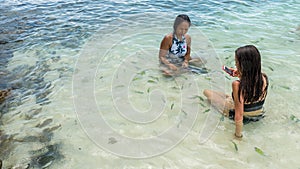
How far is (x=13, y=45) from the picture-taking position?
25.6 ft

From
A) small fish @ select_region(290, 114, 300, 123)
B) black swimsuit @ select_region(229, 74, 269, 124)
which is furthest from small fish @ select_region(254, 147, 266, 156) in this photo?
small fish @ select_region(290, 114, 300, 123)

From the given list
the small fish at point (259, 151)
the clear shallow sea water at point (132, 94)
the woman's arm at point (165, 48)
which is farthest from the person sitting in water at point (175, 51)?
the small fish at point (259, 151)

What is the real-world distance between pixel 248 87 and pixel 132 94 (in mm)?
2423

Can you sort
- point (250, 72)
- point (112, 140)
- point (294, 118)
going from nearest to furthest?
point (250, 72) → point (112, 140) → point (294, 118)

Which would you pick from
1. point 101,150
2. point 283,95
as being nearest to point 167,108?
point 101,150

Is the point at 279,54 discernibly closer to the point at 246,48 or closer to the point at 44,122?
the point at 246,48

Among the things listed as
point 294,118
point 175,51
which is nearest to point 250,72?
point 294,118

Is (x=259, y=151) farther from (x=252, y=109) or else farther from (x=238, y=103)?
(x=238, y=103)

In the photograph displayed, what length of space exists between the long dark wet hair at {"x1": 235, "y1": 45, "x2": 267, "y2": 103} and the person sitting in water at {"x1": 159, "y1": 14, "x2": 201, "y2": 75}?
7.57ft

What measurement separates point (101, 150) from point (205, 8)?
837 centimetres

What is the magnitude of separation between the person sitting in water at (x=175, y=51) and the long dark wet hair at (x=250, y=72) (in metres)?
2.31

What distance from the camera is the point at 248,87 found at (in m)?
3.66

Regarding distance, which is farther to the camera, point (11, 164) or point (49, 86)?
point (49, 86)

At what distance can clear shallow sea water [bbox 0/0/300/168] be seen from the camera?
3.86m
